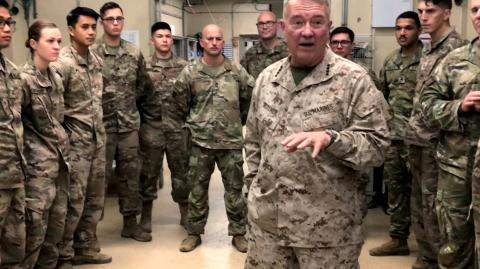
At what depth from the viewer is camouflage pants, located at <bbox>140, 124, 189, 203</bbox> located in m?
4.23

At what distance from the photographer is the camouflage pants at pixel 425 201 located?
118 inches

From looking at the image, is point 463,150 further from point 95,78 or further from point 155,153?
point 155,153

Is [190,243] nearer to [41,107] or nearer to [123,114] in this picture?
[123,114]

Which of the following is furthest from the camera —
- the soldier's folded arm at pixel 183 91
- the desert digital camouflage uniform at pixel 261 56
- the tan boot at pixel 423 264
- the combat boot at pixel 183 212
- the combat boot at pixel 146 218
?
the desert digital camouflage uniform at pixel 261 56

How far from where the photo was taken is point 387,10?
15.4 feet

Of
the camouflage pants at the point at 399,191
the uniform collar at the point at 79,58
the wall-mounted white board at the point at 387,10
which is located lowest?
the camouflage pants at the point at 399,191

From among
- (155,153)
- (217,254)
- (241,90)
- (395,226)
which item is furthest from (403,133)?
(155,153)

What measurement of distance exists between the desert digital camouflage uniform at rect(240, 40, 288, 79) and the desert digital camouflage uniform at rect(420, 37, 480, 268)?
227cm

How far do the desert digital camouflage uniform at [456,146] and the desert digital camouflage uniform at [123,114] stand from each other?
2.26 meters

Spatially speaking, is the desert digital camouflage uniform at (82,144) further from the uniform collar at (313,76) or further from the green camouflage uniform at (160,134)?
the uniform collar at (313,76)

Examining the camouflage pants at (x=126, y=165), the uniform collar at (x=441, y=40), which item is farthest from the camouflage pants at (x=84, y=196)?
the uniform collar at (x=441, y=40)

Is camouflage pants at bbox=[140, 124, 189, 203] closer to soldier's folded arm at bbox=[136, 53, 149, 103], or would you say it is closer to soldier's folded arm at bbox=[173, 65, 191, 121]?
soldier's folded arm at bbox=[136, 53, 149, 103]

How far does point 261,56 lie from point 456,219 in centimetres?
269

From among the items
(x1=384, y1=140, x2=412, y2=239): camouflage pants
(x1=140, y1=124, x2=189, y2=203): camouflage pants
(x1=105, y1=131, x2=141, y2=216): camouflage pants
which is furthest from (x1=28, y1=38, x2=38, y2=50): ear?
(x1=384, y1=140, x2=412, y2=239): camouflage pants
